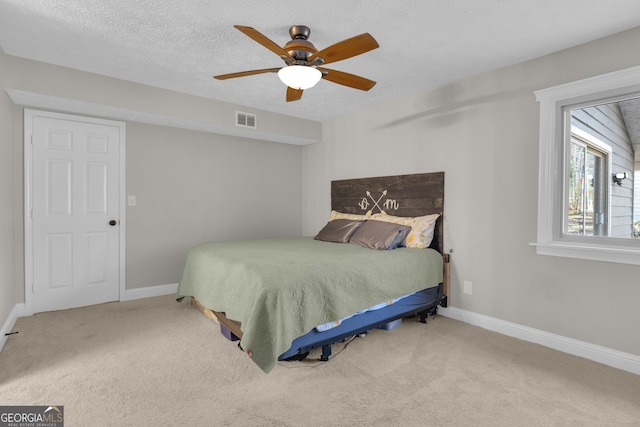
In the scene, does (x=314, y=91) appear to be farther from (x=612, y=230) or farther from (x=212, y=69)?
(x=612, y=230)

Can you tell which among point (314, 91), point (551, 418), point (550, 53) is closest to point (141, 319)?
point (314, 91)

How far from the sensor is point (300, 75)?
2170 millimetres

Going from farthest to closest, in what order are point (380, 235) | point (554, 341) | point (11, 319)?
1. point (380, 235)
2. point (11, 319)
3. point (554, 341)

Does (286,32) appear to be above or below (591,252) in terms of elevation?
above

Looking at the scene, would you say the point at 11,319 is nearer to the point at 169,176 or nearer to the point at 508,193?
the point at 169,176

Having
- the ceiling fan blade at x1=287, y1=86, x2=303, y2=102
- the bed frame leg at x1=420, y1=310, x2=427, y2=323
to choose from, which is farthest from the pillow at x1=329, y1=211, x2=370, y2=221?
the ceiling fan blade at x1=287, y1=86, x2=303, y2=102

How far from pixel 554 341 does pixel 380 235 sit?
63.7 inches

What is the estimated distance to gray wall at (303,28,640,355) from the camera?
2375 mm

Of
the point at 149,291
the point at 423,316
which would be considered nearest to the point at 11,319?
the point at 149,291

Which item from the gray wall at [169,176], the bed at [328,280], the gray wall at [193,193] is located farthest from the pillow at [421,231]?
the gray wall at [193,193]

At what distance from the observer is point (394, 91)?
356 centimetres

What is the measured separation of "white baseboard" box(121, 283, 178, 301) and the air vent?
2.17 meters

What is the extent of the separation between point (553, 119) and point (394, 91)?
1.52 m

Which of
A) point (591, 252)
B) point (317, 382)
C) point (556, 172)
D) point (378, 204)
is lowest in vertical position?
point (317, 382)
